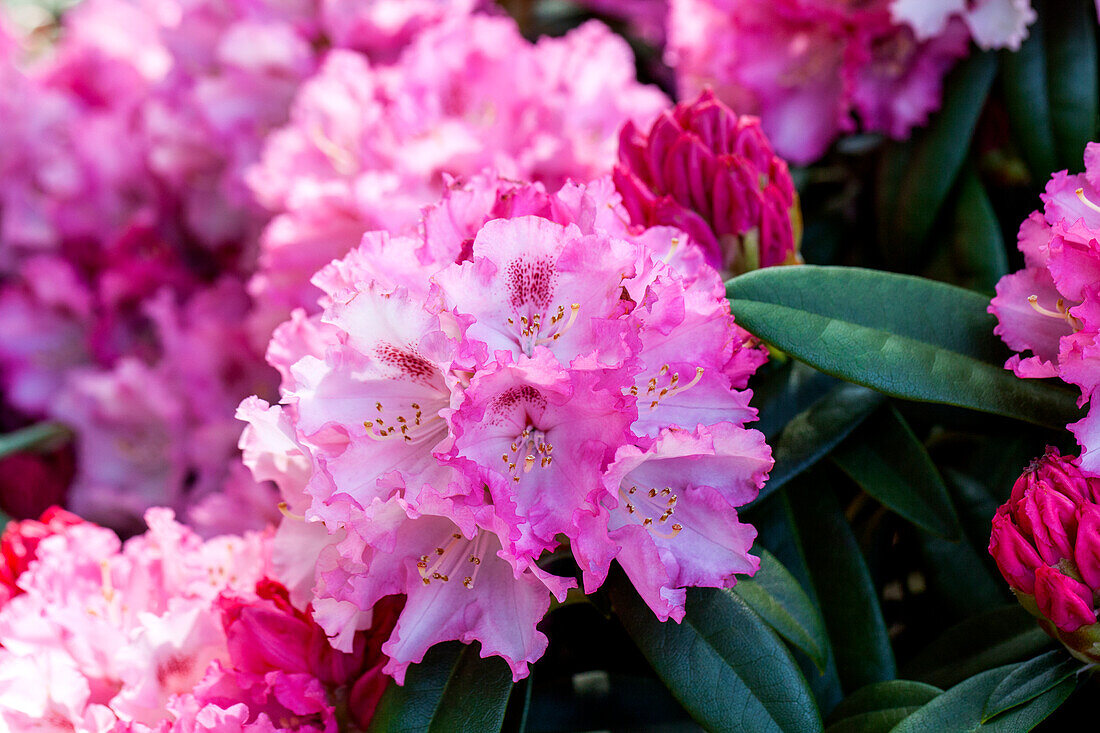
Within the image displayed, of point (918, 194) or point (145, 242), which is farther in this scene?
point (145, 242)

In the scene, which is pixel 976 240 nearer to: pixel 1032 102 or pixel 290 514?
pixel 1032 102

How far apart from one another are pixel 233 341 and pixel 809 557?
2.43ft

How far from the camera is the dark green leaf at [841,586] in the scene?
2.34 feet

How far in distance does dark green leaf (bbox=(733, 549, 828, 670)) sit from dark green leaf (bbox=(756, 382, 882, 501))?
0.21ft

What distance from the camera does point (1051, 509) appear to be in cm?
56

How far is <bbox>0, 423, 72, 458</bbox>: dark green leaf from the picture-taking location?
1.18 metres

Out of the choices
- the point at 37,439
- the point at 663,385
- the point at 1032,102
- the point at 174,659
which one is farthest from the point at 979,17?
the point at 37,439

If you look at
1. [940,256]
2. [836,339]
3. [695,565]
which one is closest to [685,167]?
[836,339]

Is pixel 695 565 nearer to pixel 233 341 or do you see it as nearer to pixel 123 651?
pixel 123 651

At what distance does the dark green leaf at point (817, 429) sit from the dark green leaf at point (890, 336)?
0.22 feet

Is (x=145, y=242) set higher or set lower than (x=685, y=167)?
lower

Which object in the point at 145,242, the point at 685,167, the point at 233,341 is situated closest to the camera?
the point at 685,167

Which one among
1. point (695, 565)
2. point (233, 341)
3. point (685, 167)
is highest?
point (685, 167)

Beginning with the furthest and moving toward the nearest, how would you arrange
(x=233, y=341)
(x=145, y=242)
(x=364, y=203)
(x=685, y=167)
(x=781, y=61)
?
(x=145, y=242) < (x=233, y=341) < (x=781, y=61) < (x=364, y=203) < (x=685, y=167)
